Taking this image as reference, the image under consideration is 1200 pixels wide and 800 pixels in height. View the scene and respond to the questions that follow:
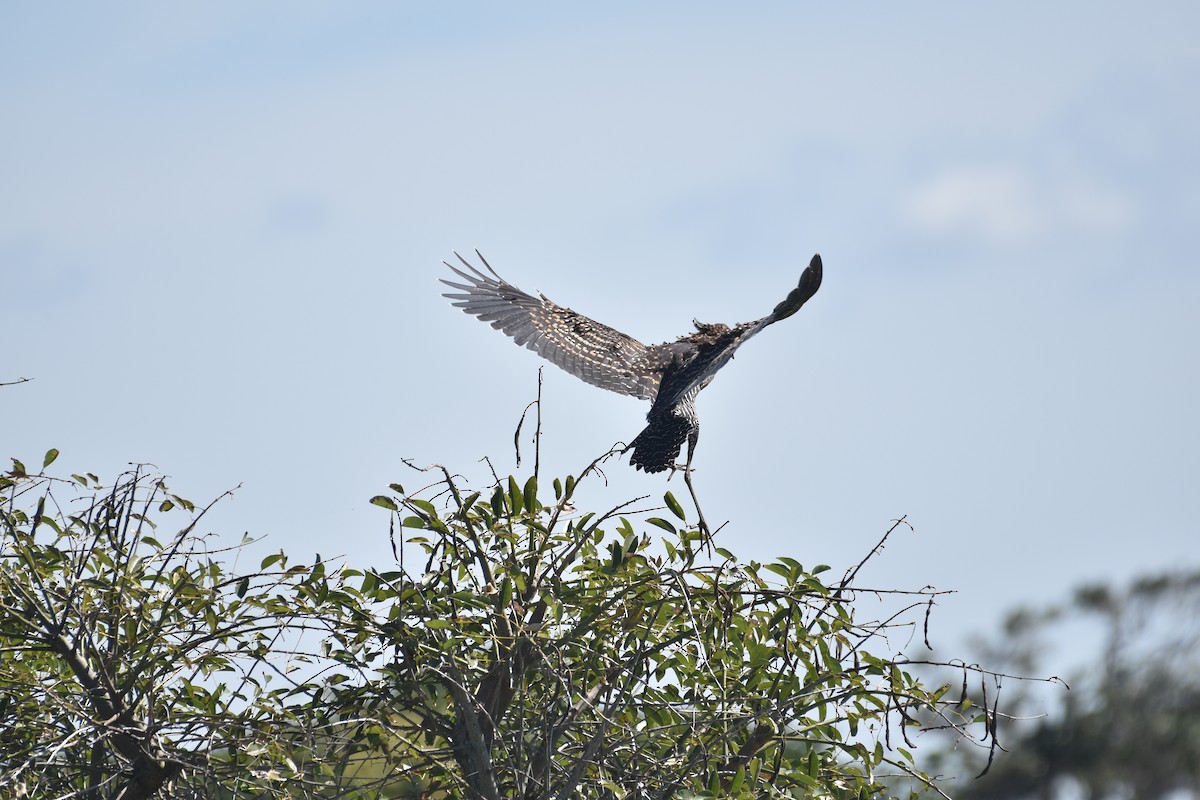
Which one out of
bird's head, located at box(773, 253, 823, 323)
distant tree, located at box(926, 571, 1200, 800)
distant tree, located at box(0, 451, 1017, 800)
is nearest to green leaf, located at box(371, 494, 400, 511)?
distant tree, located at box(0, 451, 1017, 800)

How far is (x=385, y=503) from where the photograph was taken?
186 inches

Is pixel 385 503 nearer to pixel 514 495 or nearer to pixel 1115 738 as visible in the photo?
pixel 514 495

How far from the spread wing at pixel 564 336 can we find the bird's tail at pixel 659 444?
1.30 metres

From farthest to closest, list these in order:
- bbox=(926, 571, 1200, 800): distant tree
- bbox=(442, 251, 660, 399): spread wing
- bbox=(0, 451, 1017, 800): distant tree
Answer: bbox=(926, 571, 1200, 800): distant tree → bbox=(442, 251, 660, 399): spread wing → bbox=(0, 451, 1017, 800): distant tree

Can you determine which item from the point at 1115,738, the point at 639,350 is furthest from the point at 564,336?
the point at 1115,738

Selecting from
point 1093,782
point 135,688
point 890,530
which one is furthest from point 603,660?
point 1093,782

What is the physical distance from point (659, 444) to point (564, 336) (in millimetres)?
2194

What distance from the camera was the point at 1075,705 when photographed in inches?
1244

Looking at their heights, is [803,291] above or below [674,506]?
above

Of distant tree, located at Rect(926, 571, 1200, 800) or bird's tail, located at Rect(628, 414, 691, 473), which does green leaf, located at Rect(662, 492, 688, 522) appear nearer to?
bird's tail, located at Rect(628, 414, 691, 473)

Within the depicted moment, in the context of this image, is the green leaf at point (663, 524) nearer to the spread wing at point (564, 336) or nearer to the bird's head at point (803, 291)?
the bird's head at point (803, 291)

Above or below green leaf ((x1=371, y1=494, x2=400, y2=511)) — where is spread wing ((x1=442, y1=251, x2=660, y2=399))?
above

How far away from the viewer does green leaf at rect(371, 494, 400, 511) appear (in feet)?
15.4

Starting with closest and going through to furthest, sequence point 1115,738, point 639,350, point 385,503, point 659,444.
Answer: point 385,503 < point 659,444 < point 639,350 < point 1115,738
